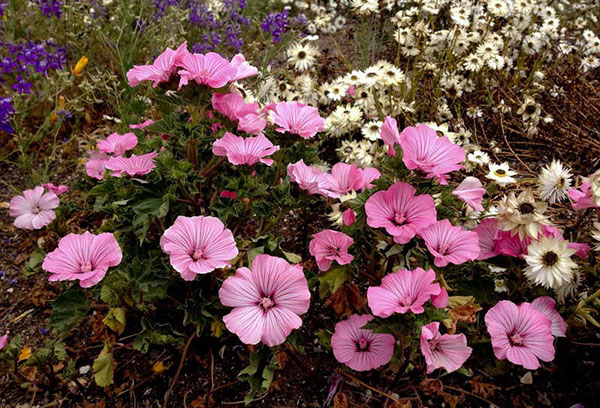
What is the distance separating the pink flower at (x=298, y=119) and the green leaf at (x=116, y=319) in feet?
2.51

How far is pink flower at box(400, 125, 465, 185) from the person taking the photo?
3.93ft

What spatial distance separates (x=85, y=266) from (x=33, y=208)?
1062 mm

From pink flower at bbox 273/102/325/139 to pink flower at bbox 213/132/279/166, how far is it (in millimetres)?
160

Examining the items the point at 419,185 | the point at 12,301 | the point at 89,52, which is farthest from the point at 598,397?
the point at 89,52

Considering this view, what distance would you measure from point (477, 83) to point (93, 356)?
2.46 metres

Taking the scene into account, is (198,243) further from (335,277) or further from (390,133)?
(390,133)

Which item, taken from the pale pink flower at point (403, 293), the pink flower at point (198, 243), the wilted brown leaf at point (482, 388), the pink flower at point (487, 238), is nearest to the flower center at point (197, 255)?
the pink flower at point (198, 243)

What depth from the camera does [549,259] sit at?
1.35m

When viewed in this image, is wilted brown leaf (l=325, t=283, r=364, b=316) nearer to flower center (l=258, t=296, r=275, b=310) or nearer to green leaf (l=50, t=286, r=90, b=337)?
flower center (l=258, t=296, r=275, b=310)

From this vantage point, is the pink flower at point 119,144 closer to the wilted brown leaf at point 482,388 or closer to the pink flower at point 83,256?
the pink flower at point 83,256

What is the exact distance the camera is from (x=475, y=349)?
157 cm

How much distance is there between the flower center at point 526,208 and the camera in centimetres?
140

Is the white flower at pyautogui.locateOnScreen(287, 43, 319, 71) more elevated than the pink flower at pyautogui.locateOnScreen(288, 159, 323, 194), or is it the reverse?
the white flower at pyautogui.locateOnScreen(287, 43, 319, 71)

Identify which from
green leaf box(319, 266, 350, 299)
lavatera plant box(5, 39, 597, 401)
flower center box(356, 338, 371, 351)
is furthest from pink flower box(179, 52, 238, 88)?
flower center box(356, 338, 371, 351)
